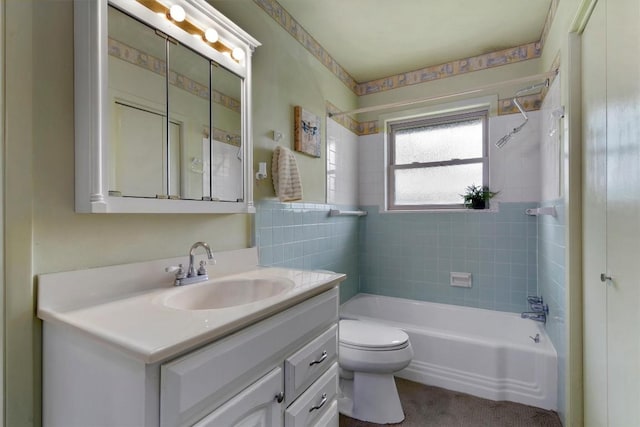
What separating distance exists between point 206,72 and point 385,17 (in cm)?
132

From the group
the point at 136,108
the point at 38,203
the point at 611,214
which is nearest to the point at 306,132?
the point at 136,108

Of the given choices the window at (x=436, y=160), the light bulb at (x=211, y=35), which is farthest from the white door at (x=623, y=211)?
the window at (x=436, y=160)

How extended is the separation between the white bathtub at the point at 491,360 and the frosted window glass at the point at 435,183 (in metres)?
1.04

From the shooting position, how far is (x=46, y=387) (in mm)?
870

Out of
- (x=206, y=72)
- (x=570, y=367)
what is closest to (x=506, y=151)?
(x=570, y=367)

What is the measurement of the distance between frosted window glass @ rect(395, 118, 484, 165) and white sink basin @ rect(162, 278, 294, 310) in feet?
7.05

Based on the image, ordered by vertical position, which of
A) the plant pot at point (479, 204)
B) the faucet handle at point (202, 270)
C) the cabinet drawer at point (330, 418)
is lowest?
the cabinet drawer at point (330, 418)

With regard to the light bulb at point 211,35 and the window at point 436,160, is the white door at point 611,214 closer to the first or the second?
the window at point 436,160

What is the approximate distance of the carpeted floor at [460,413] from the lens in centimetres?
168

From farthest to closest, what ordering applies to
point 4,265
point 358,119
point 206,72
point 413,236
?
point 358,119 → point 413,236 → point 206,72 → point 4,265

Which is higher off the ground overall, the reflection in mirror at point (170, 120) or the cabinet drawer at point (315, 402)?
the reflection in mirror at point (170, 120)

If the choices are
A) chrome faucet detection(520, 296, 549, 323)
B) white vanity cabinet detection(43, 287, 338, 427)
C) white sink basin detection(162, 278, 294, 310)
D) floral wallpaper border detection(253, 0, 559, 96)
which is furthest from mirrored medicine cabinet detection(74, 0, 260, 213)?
chrome faucet detection(520, 296, 549, 323)

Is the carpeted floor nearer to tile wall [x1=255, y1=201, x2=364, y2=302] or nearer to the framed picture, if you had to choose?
tile wall [x1=255, y1=201, x2=364, y2=302]

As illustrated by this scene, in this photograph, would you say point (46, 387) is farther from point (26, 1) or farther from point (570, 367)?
point (570, 367)
